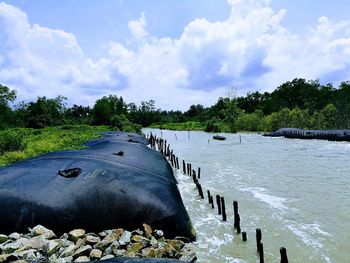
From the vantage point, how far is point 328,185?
1748cm

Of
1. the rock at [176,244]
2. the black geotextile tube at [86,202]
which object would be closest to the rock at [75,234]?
the black geotextile tube at [86,202]

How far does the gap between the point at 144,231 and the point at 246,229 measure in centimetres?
420

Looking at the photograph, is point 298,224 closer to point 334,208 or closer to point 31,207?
point 334,208

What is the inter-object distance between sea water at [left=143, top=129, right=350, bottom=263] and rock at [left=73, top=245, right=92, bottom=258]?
2.92 metres

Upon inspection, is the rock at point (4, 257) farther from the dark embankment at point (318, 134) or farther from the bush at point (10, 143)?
the dark embankment at point (318, 134)

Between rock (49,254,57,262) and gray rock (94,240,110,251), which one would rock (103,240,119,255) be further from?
rock (49,254,57,262)

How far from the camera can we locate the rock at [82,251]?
6.88 meters

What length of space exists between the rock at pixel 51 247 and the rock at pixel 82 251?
0.42 metres

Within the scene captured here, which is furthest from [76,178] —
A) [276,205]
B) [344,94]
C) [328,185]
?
[344,94]

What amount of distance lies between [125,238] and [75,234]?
1.13m

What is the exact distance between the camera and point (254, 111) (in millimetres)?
92375

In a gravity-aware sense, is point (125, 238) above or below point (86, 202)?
below

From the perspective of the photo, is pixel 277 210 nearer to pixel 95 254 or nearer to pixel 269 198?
pixel 269 198

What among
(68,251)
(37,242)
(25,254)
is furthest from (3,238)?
(68,251)
